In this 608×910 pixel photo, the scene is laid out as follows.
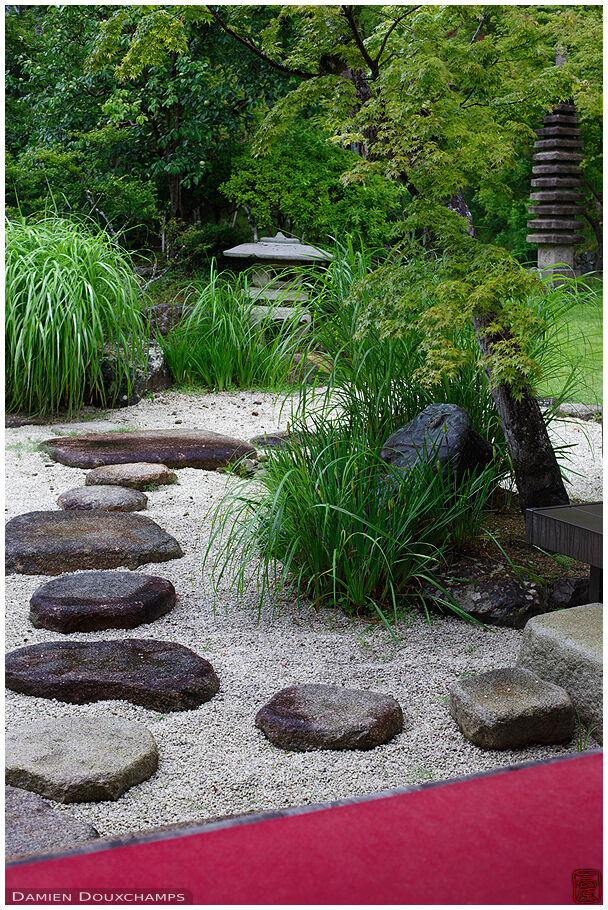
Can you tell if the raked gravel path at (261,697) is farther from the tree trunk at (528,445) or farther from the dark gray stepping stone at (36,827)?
the tree trunk at (528,445)

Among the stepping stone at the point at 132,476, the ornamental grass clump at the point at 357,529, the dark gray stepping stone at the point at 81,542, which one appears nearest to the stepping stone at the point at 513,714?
the ornamental grass clump at the point at 357,529

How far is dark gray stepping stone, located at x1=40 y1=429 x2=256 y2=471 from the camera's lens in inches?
167

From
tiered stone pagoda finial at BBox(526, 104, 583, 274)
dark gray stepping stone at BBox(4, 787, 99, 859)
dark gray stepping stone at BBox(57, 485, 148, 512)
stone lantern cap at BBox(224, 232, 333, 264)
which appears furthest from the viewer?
tiered stone pagoda finial at BBox(526, 104, 583, 274)

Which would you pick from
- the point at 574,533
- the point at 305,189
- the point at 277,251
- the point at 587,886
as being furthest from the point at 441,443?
the point at 305,189

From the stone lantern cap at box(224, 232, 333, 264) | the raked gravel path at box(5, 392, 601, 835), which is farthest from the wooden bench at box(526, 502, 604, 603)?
the stone lantern cap at box(224, 232, 333, 264)

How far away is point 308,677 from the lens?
2307 millimetres

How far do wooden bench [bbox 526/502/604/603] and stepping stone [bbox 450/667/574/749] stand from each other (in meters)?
0.40

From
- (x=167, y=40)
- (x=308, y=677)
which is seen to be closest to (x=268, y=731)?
(x=308, y=677)

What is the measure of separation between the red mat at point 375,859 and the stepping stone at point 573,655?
1103 mm

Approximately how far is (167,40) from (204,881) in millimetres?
2835

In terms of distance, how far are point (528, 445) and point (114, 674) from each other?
1.70m

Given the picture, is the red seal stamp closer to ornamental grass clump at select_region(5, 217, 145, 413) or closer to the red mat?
the red mat

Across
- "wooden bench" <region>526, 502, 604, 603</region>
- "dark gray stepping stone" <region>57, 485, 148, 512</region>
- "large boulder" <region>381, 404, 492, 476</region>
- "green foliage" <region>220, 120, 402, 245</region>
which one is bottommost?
"dark gray stepping stone" <region>57, 485, 148, 512</region>

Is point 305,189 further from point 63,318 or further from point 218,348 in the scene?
point 63,318
